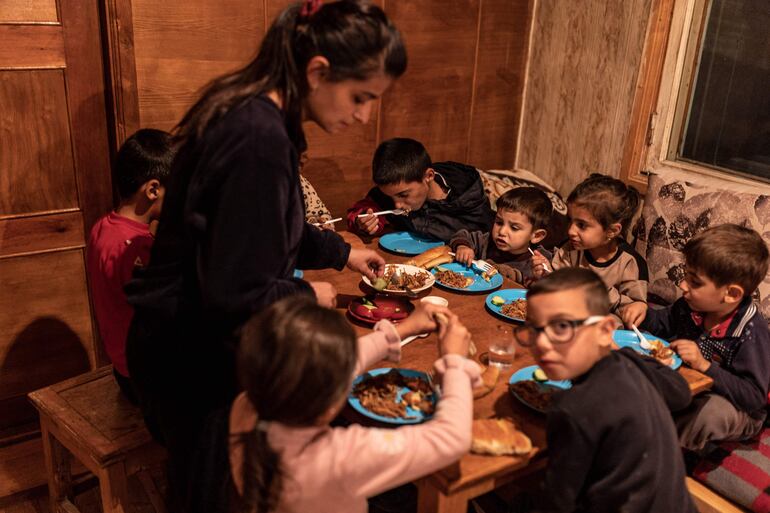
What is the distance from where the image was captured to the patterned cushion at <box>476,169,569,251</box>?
3286 millimetres

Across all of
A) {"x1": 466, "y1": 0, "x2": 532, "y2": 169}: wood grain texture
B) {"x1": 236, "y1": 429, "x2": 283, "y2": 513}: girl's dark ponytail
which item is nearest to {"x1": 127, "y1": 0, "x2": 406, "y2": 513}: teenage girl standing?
{"x1": 236, "y1": 429, "x2": 283, "y2": 513}: girl's dark ponytail

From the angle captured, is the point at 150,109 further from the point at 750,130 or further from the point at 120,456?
the point at 750,130

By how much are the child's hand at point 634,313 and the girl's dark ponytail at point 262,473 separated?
130 centimetres

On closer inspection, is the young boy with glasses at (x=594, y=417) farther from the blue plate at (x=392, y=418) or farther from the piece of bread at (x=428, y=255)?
the piece of bread at (x=428, y=255)

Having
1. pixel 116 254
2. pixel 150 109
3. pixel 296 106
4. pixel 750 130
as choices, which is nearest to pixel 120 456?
pixel 116 254

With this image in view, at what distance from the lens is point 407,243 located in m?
2.79

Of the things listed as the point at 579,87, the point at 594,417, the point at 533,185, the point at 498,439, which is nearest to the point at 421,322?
the point at 498,439

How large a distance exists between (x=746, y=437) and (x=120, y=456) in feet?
6.01

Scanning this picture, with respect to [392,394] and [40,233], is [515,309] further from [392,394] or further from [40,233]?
[40,233]

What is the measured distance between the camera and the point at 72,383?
7.29 feet

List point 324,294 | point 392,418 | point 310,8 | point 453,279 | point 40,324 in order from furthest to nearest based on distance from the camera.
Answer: point 40,324
point 453,279
point 324,294
point 392,418
point 310,8

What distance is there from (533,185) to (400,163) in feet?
3.29

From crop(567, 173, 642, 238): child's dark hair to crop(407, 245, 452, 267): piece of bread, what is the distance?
0.59 meters

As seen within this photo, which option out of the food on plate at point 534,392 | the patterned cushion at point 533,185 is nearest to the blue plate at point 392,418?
the food on plate at point 534,392
